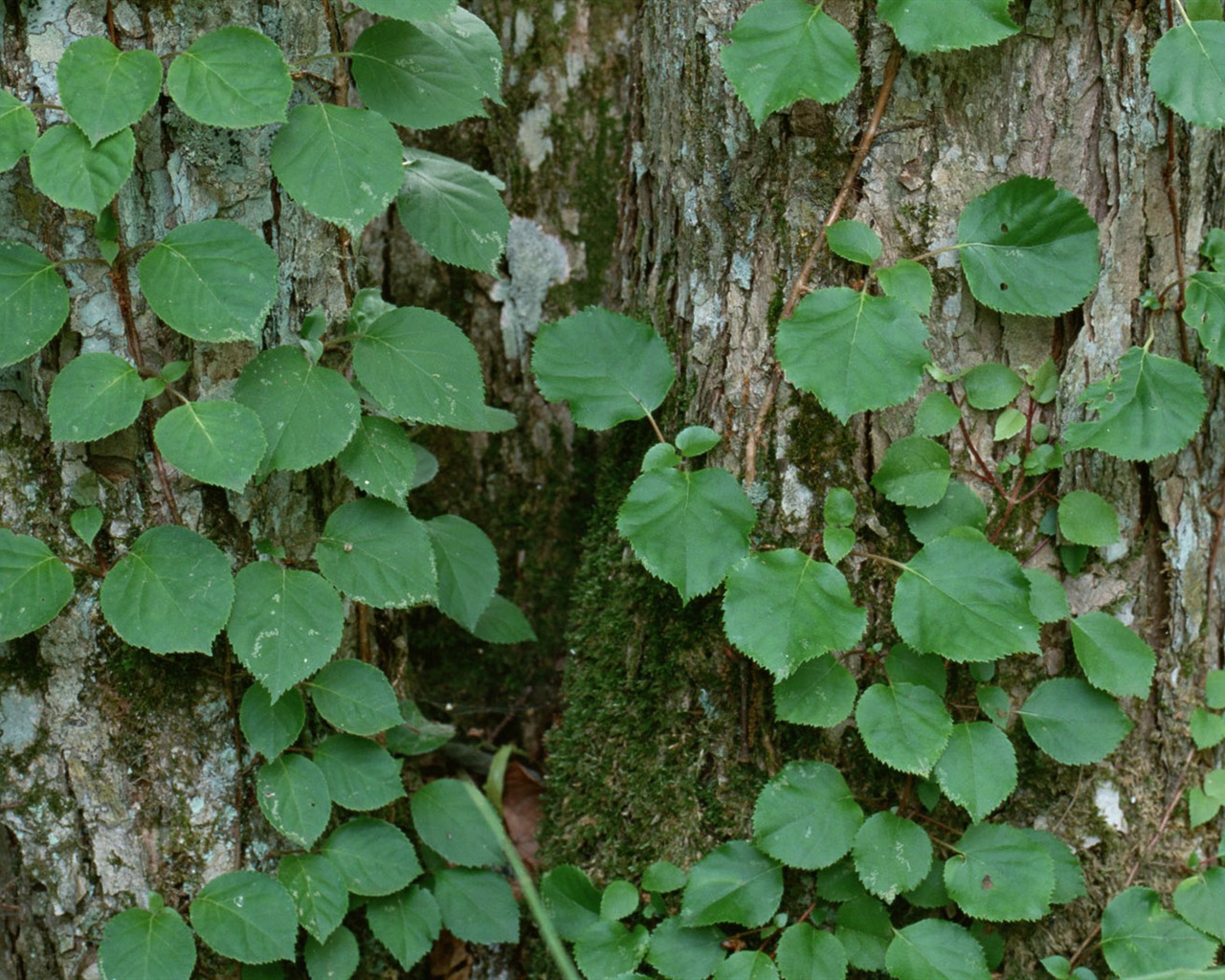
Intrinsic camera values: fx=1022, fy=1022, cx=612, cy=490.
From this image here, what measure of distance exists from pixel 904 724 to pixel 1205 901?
0.69m

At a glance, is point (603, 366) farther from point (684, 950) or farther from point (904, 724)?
point (684, 950)

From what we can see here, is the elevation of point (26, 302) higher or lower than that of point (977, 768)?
higher

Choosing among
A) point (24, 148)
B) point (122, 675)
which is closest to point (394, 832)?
point (122, 675)

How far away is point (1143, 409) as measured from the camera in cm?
171

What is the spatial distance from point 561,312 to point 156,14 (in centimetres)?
113

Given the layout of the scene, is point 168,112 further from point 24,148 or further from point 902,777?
point 902,777

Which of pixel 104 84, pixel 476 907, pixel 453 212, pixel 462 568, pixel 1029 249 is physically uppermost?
pixel 104 84

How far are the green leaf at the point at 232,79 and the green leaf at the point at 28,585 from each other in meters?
0.75

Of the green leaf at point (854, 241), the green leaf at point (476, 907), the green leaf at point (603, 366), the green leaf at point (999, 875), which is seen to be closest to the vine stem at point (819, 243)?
the green leaf at point (854, 241)

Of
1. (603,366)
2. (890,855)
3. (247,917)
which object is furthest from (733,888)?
(603,366)

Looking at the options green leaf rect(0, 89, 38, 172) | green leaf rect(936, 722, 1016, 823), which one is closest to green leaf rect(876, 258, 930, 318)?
green leaf rect(936, 722, 1016, 823)

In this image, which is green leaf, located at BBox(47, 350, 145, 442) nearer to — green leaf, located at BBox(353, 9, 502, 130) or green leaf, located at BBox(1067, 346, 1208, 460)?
green leaf, located at BBox(353, 9, 502, 130)

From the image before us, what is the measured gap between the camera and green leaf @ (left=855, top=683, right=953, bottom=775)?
1.68 metres

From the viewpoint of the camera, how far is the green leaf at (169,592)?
1628 millimetres
